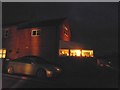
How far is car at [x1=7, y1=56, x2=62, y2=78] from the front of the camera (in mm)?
6711

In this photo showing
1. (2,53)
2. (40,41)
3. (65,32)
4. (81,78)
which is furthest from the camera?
(2,53)

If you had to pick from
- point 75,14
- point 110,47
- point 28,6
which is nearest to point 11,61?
point 28,6

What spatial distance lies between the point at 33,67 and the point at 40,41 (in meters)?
0.62

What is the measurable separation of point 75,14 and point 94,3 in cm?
49

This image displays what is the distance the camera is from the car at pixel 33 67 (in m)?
6.71

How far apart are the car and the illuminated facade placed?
0.12 m

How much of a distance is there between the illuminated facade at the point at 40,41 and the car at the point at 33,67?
0.12 metres

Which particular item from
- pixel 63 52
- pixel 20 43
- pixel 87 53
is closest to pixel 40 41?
pixel 20 43

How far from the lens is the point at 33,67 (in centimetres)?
680

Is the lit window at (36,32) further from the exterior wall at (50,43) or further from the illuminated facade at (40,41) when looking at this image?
the exterior wall at (50,43)

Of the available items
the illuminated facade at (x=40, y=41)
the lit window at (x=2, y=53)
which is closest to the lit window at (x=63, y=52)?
the illuminated facade at (x=40, y=41)

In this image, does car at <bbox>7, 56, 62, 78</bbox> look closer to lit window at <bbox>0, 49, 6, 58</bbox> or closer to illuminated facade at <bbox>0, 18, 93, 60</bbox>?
illuminated facade at <bbox>0, 18, 93, 60</bbox>

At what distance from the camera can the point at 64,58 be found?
6691 mm

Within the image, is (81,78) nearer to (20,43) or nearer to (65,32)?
(65,32)
